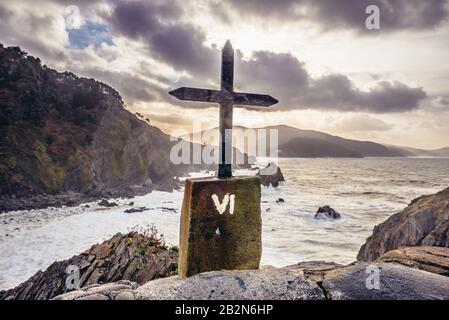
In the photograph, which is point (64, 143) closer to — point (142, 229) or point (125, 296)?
point (142, 229)

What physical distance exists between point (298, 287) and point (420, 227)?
6.24m

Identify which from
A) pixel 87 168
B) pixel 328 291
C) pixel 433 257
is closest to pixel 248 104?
pixel 328 291

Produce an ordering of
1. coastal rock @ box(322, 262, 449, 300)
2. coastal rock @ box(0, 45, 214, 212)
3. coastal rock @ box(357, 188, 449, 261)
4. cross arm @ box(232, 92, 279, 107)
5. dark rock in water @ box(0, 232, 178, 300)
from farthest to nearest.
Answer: coastal rock @ box(0, 45, 214, 212) → dark rock in water @ box(0, 232, 178, 300) → coastal rock @ box(357, 188, 449, 261) → cross arm @ box(232, 92, 279, 107) → coastal rock @ box(322, 262, 449, 300)

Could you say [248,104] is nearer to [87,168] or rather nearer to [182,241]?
[182,241]

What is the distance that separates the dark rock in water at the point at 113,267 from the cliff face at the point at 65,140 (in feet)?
69.4

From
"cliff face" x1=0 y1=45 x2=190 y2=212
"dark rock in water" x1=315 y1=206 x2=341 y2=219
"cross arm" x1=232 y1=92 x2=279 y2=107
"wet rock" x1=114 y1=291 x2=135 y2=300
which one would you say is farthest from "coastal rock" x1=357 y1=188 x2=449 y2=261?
"cliff face" x1=0 y1=45 x2=190 y2=212

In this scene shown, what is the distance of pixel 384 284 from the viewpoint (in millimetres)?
3293

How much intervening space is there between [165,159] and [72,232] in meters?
36.2

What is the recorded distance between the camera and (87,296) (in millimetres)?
3400

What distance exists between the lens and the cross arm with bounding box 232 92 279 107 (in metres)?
4.34

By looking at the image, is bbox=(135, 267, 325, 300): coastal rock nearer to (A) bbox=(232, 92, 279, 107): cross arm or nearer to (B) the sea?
(A) bbox=(232, 92, 279, 107): cross arm

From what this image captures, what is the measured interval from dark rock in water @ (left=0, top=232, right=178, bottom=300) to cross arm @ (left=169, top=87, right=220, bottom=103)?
5.58m
